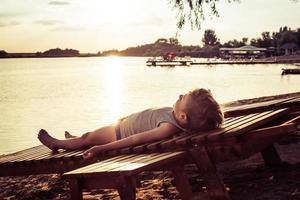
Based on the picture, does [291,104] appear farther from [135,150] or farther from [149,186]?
[135,150]

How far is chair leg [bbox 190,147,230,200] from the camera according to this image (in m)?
4.31

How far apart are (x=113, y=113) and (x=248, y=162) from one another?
94.0ft

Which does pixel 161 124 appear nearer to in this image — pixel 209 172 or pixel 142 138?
pixel 142 138

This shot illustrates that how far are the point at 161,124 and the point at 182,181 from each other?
24.5 inches

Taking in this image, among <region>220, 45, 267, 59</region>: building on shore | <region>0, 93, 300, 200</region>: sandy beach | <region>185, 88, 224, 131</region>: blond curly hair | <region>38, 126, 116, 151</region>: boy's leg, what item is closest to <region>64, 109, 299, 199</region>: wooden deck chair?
<region>185, 88, 224, 131</region>: blond curly hair

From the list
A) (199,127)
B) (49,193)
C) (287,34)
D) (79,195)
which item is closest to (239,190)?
(199,127)

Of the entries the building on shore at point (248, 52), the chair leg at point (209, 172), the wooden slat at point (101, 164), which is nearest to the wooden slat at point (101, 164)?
the wooden slat at point (101, 164)

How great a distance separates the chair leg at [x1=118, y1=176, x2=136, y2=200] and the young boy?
106 cm

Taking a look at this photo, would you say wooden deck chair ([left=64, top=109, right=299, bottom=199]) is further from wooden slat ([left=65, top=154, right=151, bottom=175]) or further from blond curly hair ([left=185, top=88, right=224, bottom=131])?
blond curly hair ([left=185, top=88, right=224, bottom=131])

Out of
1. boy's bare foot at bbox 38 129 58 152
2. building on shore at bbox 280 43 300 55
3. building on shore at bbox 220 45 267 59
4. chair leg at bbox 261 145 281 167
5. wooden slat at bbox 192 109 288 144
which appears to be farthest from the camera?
building on shore at bbox 220 45 267 59

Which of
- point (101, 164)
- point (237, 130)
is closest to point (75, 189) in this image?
point (101, 164)

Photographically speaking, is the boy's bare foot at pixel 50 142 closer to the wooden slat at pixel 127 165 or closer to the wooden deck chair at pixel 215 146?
the wooden deck chair at pixel 215 146

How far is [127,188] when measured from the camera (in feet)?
11.8

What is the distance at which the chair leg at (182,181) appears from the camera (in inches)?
175
